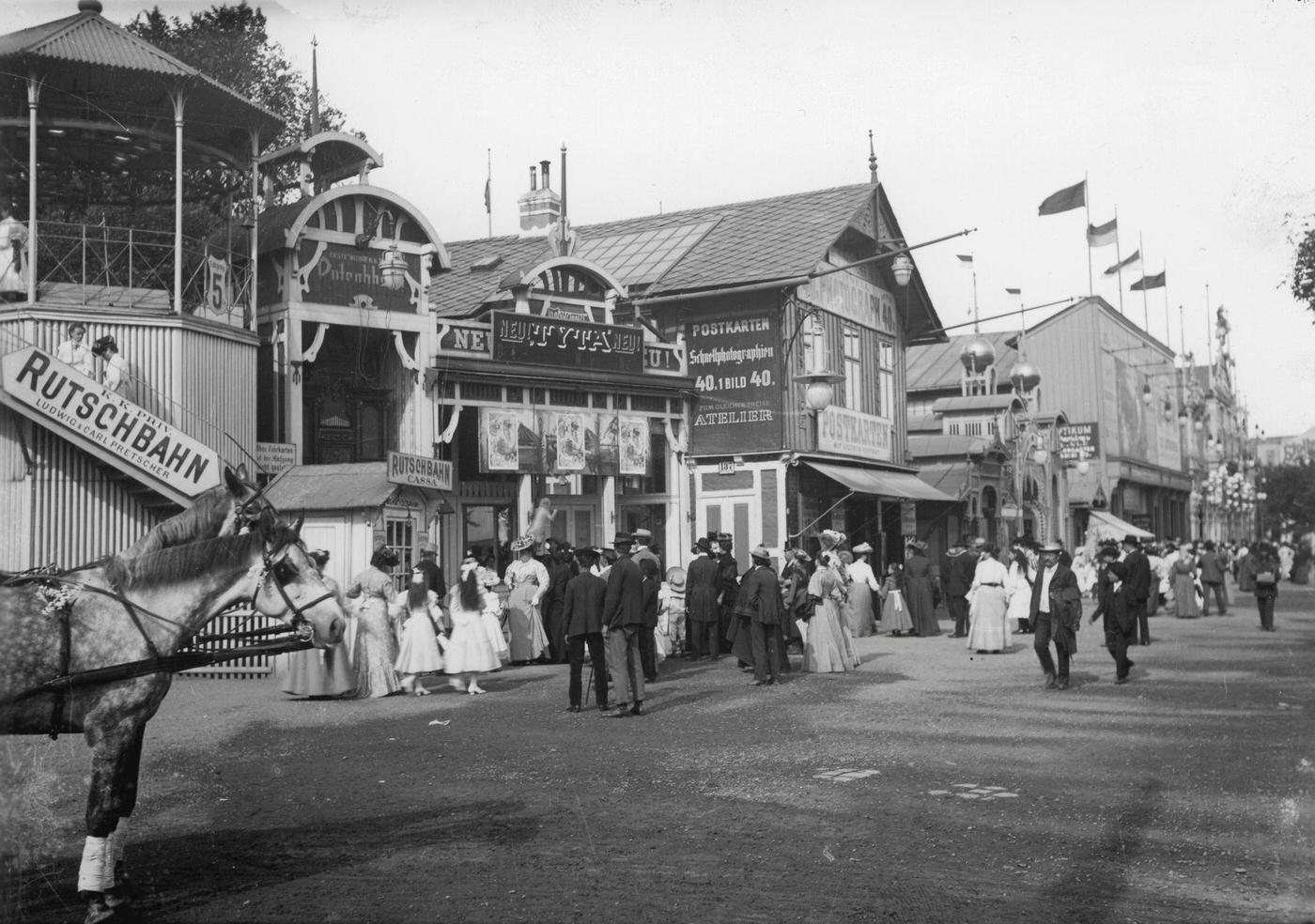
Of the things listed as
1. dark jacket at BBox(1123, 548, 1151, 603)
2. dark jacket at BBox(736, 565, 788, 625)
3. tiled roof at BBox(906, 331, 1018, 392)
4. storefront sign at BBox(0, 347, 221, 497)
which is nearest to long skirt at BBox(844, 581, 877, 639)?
dark jacket at BBox(1123, 548, 1151, 603)

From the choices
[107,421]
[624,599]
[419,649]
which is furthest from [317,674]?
[107,421]

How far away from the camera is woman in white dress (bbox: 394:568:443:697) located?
15234 millimetres

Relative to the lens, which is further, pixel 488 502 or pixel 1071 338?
pixel 1071 338

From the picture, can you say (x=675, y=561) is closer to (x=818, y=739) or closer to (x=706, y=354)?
(x=706, y=354)

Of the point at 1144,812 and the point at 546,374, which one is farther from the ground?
the point at 546,374

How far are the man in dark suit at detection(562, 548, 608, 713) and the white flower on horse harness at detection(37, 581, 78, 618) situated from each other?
24.8ft

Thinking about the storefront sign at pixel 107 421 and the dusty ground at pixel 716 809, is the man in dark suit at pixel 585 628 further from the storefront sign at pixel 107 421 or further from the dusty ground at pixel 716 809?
the storefront sign at pixel 107 421

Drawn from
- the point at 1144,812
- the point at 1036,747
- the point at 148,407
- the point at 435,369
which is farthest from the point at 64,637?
the point at 435,369

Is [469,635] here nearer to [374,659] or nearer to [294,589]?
[374,659]

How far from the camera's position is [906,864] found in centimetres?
684

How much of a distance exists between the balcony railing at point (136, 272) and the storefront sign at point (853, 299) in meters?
12.5

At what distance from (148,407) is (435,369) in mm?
5667

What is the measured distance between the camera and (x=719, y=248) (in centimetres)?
3028

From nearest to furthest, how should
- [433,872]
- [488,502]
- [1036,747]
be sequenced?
[433,872] < [1036,747] < [488,502]
